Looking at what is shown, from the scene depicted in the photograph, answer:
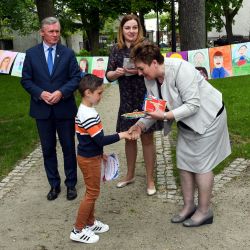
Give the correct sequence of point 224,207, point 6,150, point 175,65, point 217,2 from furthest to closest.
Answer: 1. point 217,2
2. point 6,150
3. point 224,207
4. point 175,65

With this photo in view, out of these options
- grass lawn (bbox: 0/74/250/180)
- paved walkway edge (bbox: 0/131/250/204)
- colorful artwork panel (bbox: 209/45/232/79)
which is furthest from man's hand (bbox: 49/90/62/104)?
colorful artwork panel (bbox: 209/45/232/79)

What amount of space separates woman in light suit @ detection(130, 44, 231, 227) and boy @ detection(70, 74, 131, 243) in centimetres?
34

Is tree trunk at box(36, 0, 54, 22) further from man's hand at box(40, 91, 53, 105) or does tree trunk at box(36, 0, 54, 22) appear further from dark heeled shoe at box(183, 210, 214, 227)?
dark heeled shoe at box(183, 210, 214, 227)

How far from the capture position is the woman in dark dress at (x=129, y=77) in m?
4.50

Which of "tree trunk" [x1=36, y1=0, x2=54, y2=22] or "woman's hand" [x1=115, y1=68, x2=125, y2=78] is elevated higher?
"tree trunk" [x1=36, y1=0, x2=54, y2=22]

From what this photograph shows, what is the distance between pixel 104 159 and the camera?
3854 mm

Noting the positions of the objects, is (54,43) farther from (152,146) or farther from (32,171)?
(32,171)

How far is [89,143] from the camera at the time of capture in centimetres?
367

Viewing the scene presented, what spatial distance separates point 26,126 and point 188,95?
5673 mm

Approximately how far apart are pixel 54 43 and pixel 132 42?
82 centimetres

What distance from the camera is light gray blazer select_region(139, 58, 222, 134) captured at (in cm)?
358

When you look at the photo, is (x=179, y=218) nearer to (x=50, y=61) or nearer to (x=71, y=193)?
(x=71, y=193)

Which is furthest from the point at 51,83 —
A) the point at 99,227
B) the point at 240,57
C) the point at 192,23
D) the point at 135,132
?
the point at 240,57

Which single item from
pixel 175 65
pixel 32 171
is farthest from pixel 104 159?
pixel 32 171
